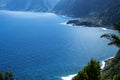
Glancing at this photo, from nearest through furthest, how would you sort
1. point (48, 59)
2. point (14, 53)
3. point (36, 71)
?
point (36, 71) → point (48, 59) → point (14, 53)

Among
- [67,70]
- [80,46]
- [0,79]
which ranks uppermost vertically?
[80,46]

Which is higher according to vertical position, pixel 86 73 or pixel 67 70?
pixel 67 70

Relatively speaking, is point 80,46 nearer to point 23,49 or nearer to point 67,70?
point 23,49

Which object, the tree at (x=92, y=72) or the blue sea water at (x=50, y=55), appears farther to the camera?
the blue sea water at (x=50, y=55)

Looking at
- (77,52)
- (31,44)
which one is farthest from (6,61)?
(31,44)

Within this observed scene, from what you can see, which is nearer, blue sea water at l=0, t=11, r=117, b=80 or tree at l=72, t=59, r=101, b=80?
tree at l=72, t=59, r=101, b=80

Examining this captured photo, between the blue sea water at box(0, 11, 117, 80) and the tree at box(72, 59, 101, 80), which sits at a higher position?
the blue sea water at box(0, 11, 117, 80)

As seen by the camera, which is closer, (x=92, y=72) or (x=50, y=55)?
(x=92, y=72)

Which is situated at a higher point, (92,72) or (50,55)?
(50,55)

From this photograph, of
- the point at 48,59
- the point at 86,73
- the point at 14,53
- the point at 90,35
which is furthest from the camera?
the point at 90,35

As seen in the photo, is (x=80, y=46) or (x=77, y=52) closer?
(x=77, y=52)

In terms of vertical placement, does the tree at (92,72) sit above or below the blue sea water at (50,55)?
below
